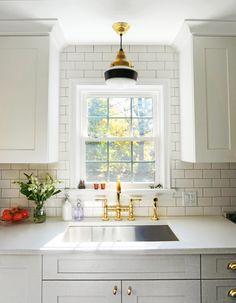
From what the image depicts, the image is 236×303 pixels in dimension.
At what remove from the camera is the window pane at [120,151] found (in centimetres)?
223

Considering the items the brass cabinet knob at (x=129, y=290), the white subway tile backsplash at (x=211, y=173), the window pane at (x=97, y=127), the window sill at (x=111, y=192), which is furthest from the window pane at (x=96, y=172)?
the brass cabinet knob at (x=129, y=290)

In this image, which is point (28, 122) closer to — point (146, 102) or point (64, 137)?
point (64, 137)

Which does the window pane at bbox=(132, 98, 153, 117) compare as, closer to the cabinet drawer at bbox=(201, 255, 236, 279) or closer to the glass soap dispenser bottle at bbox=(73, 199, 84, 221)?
the glass soap dispenser bottle at bbox=(73, 199, 84, 221)

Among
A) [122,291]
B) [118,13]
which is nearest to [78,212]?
[122,291]

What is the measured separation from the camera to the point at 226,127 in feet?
5.83

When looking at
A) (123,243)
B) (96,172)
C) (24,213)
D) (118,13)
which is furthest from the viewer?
(96,172)

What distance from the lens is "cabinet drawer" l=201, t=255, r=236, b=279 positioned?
1405mm

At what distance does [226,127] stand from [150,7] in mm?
1018

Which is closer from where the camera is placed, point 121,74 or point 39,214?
point 121,74

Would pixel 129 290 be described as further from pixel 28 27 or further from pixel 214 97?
pixel 28 27

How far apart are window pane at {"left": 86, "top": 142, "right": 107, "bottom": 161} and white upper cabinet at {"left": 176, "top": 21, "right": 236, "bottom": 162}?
818 mm

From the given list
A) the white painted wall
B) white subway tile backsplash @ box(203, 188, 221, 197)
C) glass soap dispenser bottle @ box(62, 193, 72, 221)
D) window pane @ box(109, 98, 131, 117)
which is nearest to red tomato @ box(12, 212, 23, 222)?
the white painted wall

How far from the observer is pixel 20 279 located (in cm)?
140

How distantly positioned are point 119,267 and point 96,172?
0.98m
